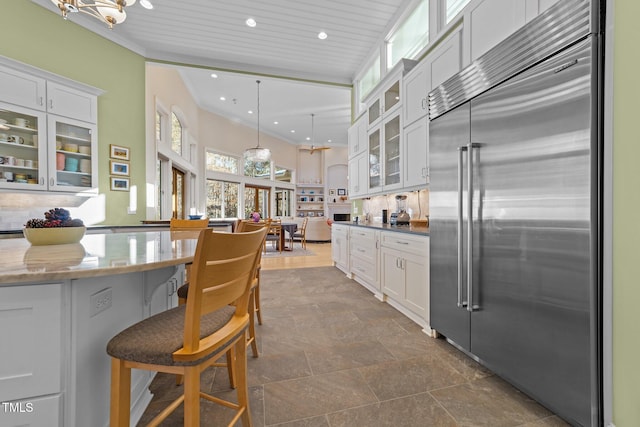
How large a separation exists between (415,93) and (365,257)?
2109mm

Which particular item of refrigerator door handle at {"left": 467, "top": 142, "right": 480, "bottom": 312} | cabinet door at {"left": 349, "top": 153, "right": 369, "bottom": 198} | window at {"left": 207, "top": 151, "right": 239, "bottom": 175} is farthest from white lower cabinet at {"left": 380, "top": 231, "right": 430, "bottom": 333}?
window at {"left": 207, "top": 151, "right": 239, "bottom": 175}

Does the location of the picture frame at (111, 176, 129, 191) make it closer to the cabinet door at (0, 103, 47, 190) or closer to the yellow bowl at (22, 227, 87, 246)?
the cabinet door at (0, 103, 47, 190)

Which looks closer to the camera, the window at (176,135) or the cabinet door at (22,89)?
the cabinet door at (22,89)

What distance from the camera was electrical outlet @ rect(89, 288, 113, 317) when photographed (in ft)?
3.31

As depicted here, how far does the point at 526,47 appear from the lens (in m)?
1.47

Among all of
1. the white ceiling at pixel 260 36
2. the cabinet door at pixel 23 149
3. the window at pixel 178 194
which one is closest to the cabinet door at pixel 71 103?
the cabinet door at pixel 23 149

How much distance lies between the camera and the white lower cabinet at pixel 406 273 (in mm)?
2387

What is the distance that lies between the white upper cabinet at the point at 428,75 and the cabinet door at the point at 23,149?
14.4 feet

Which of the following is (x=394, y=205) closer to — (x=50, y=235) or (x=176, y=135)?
(x=50, y=235)

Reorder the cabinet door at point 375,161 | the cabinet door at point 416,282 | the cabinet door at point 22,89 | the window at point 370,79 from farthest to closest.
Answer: the window at point 370,79
the cabinet door at point 375,161
the cabinet door at point 22,89
the cabinet door at point 416,282

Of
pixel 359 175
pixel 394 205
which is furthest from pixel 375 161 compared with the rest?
pixel 394 205

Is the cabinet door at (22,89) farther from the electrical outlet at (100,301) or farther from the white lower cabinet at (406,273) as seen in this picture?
the white lower cabinet at (406,273)

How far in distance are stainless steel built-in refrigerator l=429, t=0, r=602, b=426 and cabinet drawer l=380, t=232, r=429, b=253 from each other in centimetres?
38

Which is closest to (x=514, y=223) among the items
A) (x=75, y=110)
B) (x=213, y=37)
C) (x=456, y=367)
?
(x=456, y=367)
